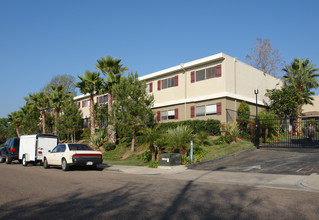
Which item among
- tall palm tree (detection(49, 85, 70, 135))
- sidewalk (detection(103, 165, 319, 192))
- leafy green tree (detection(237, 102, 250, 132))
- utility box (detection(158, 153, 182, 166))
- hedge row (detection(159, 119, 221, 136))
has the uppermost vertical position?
tall palm tree (detection(49, 85, 70, 135))

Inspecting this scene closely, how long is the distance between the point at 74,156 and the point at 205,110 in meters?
13.8

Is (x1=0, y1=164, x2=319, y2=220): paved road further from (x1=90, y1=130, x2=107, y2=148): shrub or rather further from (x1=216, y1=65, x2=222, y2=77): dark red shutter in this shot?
(x1=90, y1=130, x2=107, y2=148): shrub

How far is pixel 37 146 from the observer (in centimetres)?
2011

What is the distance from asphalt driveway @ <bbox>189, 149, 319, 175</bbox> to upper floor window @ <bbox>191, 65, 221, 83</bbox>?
8351 mm

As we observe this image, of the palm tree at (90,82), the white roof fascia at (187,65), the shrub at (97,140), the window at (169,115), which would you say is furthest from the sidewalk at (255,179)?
the palm tree at (90,82)

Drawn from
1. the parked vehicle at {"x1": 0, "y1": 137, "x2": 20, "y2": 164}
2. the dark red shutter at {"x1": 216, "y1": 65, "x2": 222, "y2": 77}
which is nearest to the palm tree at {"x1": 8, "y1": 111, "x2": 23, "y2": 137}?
the parked vehicle at {"x1": 0, "y1": 137, "x2": 20, "y2": 164}

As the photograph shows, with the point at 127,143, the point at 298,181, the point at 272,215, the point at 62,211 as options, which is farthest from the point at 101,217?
the point at 127,143

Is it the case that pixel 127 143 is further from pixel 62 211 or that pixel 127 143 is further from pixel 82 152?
pixel 62 211

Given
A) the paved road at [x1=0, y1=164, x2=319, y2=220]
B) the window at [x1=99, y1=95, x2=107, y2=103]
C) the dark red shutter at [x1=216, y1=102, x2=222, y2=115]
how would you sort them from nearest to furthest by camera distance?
the paved road at [x1=0, y1=164, x2=319, y2=220] < the dark red shutter at [x1=216, y1=102, x2=222, y2=115] < the window at [x1=99, y1=95, x2=107, y2=103]

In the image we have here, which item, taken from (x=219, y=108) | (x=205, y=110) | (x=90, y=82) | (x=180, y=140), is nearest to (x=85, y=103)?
(x=90, y=82)

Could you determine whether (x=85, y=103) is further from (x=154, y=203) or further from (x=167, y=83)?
(x=154, y=203)

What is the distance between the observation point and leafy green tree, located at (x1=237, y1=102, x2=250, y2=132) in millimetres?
23791

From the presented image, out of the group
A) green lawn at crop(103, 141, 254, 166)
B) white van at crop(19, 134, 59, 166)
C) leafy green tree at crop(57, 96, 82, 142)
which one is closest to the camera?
green lawn at crop(103, 141, 254, 166)

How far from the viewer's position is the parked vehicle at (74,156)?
15.5 meters
